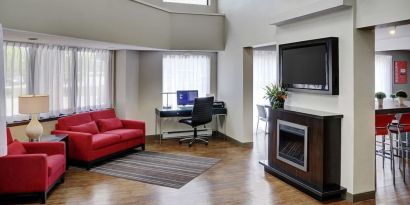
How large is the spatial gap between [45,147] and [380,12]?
15.4 ft

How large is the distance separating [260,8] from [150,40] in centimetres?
235

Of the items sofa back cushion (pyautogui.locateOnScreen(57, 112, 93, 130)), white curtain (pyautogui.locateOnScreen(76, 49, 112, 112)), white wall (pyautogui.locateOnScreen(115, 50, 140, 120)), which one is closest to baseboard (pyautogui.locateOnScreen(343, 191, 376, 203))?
sofa back cushion (pyautogui.locateOnScreen(57, 112, 93, 130))

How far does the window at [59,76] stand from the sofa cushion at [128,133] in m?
1.03

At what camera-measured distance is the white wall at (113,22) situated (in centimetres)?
414

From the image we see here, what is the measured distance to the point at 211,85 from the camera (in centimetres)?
831

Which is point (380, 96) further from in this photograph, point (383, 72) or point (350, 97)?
point (383, 72)

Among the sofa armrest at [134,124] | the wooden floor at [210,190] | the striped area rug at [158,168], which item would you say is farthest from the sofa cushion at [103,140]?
the sofa armrest at [134,124]

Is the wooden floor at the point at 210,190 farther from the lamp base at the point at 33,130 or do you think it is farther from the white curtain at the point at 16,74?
the white curtain at the point at 16,74

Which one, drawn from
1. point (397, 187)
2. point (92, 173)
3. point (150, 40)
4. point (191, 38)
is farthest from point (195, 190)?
point (191, 38)

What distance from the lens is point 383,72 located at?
32.7 ft

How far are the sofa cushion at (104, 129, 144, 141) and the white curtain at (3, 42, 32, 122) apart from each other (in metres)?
1.59

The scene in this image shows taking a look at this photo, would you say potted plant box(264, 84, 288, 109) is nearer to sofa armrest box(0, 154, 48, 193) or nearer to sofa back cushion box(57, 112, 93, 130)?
sofa armrest box(0, 154, 48, 193)

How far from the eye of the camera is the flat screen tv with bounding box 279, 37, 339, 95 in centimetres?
404

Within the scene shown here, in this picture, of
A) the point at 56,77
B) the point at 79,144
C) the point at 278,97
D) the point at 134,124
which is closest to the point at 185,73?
the point at 134,124
